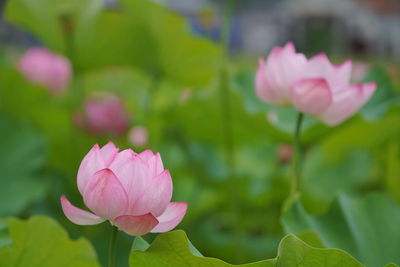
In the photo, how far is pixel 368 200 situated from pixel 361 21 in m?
15.1

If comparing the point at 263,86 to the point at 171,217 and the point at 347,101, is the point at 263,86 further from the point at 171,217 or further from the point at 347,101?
the point at 171,217

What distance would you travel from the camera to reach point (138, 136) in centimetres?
127

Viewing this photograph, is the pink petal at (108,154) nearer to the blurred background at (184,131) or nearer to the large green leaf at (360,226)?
the large green leaf at (360,226)

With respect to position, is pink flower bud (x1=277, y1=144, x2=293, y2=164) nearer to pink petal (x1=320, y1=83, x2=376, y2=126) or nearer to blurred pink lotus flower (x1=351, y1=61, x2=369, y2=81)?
blurred pink lotus flower (x1=351, y1=61, x2=369, y2=81)

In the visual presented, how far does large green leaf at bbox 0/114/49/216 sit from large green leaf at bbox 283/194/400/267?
434 mm

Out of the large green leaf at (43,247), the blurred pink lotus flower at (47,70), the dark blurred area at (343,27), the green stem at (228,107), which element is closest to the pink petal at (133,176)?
the large green leaf at (43,247)

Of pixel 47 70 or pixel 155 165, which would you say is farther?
pixel 47 70

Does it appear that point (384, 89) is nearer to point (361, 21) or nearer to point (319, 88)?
point (319, 88)

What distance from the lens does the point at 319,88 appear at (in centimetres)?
69

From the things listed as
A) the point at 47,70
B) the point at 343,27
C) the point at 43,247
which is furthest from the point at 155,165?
the point at 343,27

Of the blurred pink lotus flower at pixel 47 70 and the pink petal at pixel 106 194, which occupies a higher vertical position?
the pink petal at pixel 106 194

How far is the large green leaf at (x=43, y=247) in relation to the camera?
0.59 metres

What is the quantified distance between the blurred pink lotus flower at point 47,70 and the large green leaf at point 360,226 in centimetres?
81

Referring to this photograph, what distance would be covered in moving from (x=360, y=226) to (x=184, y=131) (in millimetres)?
544
